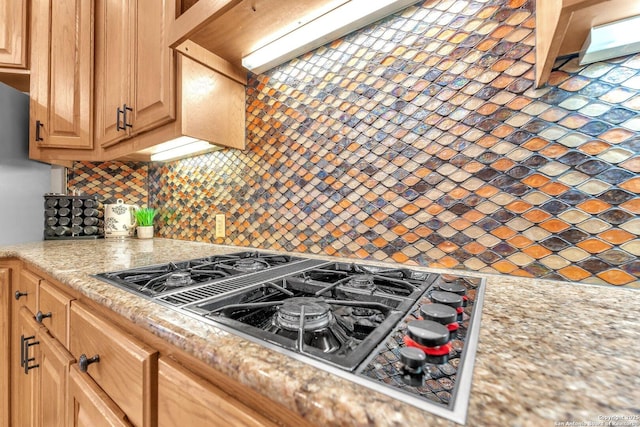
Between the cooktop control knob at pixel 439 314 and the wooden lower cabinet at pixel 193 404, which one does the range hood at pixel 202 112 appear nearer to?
the wooden lower cabinet at pixel 193 404

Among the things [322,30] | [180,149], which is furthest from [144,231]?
[322,30]

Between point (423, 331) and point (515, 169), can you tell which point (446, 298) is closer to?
point (423, 331)

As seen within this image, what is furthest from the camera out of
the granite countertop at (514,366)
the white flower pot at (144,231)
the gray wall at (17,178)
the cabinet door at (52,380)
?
the white flower pot at (144,231)

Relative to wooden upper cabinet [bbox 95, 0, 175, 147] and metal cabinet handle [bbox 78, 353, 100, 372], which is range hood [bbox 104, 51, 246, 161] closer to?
wooden upper cabinet [bbox 95, 0, 175, 147]

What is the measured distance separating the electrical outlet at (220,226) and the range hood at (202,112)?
0.36 meters

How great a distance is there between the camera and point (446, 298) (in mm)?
500

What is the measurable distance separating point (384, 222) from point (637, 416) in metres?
0.72

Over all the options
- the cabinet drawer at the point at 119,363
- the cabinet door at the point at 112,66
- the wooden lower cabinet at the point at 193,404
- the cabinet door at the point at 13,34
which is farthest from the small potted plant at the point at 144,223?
the wooden lower cabinet at the point at 193,404

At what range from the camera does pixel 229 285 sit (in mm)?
677

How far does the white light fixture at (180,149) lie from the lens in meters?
1.31

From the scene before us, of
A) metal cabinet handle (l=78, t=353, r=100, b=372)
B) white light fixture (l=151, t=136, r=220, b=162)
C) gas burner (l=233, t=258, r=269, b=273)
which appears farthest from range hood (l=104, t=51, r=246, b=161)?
metal cabinet handle (l=78, t=353, r=100, b=372)

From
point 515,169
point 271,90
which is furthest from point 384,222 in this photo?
point 271,90

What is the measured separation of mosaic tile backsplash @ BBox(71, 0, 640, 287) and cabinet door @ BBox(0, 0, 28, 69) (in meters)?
1.39

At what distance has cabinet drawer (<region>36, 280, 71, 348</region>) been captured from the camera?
790 millimetres
